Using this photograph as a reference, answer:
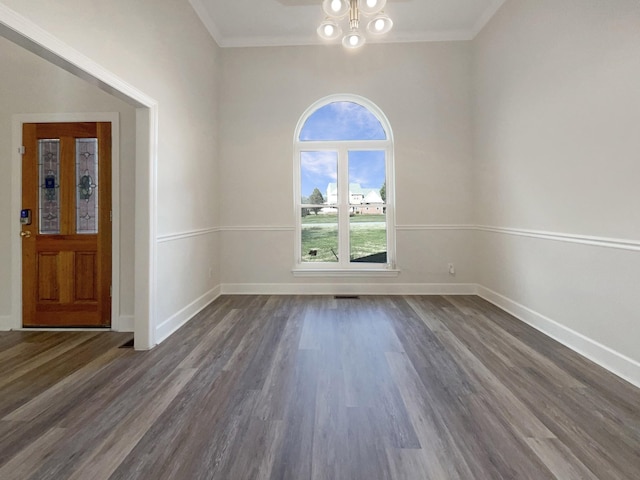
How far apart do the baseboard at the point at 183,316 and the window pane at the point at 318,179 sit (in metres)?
1.80

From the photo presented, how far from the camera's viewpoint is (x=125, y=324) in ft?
10.0

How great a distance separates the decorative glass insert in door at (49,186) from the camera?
3094 millimetres

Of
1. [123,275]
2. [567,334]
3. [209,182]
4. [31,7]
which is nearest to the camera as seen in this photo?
[31,7]

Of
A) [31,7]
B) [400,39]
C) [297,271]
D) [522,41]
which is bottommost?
[297,271]

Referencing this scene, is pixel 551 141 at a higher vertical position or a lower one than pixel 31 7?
lower

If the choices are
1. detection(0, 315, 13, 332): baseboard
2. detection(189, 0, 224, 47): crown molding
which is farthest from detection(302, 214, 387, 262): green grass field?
detection(0, 315, 13, 332): baseboard

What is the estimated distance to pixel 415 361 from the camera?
2336 millimetres

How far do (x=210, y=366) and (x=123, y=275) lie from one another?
145 cm

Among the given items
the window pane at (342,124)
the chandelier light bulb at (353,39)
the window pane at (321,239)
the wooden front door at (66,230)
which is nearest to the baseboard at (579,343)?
the window pane at (321,239)

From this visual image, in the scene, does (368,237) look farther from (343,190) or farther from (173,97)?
(173,97)

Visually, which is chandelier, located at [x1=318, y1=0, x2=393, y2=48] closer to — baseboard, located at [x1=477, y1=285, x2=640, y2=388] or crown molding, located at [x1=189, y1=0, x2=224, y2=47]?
crown molding, located at [x1=189, y1=0, x2=224, y2=47]

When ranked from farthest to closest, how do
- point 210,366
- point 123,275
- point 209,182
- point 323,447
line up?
point 209,182 < point 123,275 < point 210,366 < point 323,447

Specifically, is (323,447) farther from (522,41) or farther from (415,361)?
(522,41)

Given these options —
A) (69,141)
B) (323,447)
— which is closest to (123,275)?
(69,141)
